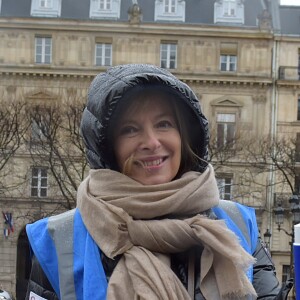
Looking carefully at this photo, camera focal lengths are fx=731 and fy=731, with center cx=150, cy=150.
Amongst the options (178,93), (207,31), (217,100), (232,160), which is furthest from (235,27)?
(178,93)

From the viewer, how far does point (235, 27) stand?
33469 mm

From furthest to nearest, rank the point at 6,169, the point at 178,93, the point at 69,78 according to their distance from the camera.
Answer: the point at 69,78 → the point at 6,169 → the point at 178,93

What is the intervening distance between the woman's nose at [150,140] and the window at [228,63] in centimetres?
3158

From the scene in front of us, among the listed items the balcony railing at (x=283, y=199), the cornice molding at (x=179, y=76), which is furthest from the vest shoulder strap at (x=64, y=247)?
the cornice molding at (x=179, y=76)

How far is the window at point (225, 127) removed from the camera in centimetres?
3027

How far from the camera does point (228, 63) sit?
3362 centimetres

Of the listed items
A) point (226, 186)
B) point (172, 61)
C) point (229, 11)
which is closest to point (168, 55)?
point (172, 61)

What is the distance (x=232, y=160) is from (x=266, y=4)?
8.20 m

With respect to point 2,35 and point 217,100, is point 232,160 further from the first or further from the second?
point 2,35

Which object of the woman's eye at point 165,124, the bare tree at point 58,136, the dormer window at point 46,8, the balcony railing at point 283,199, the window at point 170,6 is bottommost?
the balcony railing at point 283,199

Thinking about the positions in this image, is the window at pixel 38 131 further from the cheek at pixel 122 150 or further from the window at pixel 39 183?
the cheek at pixel 122 150

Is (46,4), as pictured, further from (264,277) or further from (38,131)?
(264,277)

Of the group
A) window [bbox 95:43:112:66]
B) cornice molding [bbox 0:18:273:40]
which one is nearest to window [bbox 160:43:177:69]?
cornice molding [bbox 0:18:273:40]

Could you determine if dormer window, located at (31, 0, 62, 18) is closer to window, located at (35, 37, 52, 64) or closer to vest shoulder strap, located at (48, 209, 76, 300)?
window, located at (35, 37, 52, 64)
